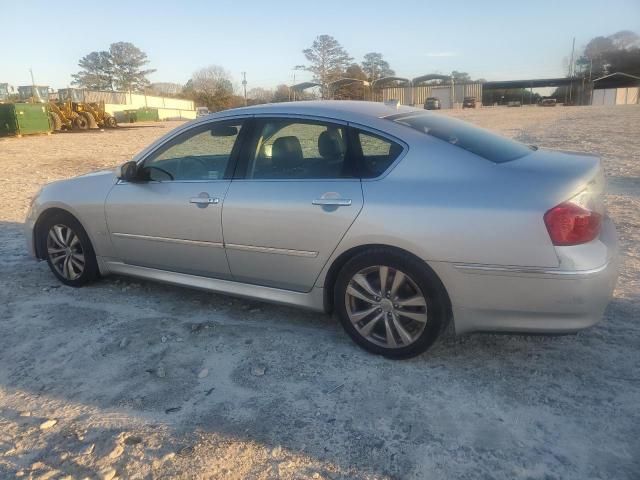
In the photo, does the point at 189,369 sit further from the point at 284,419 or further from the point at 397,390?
the point at 397,390

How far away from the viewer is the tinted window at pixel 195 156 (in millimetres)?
3807

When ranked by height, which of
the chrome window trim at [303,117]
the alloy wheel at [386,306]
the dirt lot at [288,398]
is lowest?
the dirt lot at [288,398]

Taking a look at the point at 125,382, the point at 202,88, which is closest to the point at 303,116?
the point at 125,382

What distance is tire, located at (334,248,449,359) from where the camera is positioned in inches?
118

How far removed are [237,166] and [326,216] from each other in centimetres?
86

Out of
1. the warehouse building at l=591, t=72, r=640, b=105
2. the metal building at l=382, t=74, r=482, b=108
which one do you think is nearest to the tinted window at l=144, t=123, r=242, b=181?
the metal building at l=382, t=74, r=482, b=108

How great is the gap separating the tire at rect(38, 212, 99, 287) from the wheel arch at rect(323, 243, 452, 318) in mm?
2212

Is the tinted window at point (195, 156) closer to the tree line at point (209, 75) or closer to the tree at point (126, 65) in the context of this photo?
the tree line at point (209, 75)

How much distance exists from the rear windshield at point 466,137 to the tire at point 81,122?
31689 mm

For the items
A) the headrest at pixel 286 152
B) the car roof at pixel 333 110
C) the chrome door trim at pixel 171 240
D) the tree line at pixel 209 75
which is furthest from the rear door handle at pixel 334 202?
the tree line at pixel 209 75

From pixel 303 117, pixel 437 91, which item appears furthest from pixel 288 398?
pixel 437 91

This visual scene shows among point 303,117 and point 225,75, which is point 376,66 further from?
point 303,117

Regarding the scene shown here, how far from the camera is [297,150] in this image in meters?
3.71

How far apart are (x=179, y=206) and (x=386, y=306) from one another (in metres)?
1.68
